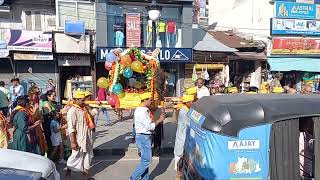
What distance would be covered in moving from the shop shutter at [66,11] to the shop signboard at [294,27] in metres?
10.9

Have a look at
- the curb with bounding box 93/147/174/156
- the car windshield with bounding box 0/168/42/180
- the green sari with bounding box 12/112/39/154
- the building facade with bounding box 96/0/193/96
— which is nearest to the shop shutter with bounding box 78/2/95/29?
the building facade with bounding box 96/0/193/96

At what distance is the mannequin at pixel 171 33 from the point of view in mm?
18109

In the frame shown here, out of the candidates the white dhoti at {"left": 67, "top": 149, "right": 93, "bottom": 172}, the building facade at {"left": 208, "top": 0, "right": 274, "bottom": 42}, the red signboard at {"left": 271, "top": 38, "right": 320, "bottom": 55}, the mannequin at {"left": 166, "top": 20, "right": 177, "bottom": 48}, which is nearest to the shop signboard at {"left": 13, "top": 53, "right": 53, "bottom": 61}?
the mannequin at {"left": 166, "top": 20, "right": 177, "bottom": 48}

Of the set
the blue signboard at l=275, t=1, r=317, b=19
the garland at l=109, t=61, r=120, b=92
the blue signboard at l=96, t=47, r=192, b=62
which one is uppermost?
the blue signboard at l=275, t=1, r=317, b=19

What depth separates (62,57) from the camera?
54.6 ft

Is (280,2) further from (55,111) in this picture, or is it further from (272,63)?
(55,111)

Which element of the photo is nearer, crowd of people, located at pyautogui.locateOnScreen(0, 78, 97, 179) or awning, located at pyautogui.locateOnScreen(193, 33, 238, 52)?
crowd of people, located at pyautogui.locateOnScreen(0, 78, 97, 179)

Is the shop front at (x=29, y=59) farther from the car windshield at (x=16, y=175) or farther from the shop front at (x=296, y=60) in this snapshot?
the car windshield at (x=16, y=175)

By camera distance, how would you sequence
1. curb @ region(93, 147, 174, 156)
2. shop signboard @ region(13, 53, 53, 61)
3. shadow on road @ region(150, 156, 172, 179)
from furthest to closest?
shop signboard @ region(13, 53, 53, 61) → curb @ region(93, 147, 174, 156) → shadow on road @ region(150, 156, 172, 179)

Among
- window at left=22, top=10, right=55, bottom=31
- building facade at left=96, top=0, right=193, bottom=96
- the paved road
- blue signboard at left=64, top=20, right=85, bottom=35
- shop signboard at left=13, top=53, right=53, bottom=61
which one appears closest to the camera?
the paved road

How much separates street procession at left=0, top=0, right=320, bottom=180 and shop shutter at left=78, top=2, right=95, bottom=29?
61mm

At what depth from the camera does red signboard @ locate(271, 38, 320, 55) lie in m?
20.9

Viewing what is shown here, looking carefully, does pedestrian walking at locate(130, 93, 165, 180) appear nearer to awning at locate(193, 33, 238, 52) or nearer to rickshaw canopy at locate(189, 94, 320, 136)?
rickshaw canopy at locate(189, 94, 320, 136)

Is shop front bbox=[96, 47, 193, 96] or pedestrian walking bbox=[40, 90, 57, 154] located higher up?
shop front bbox=[96, 47, 193, 96]
